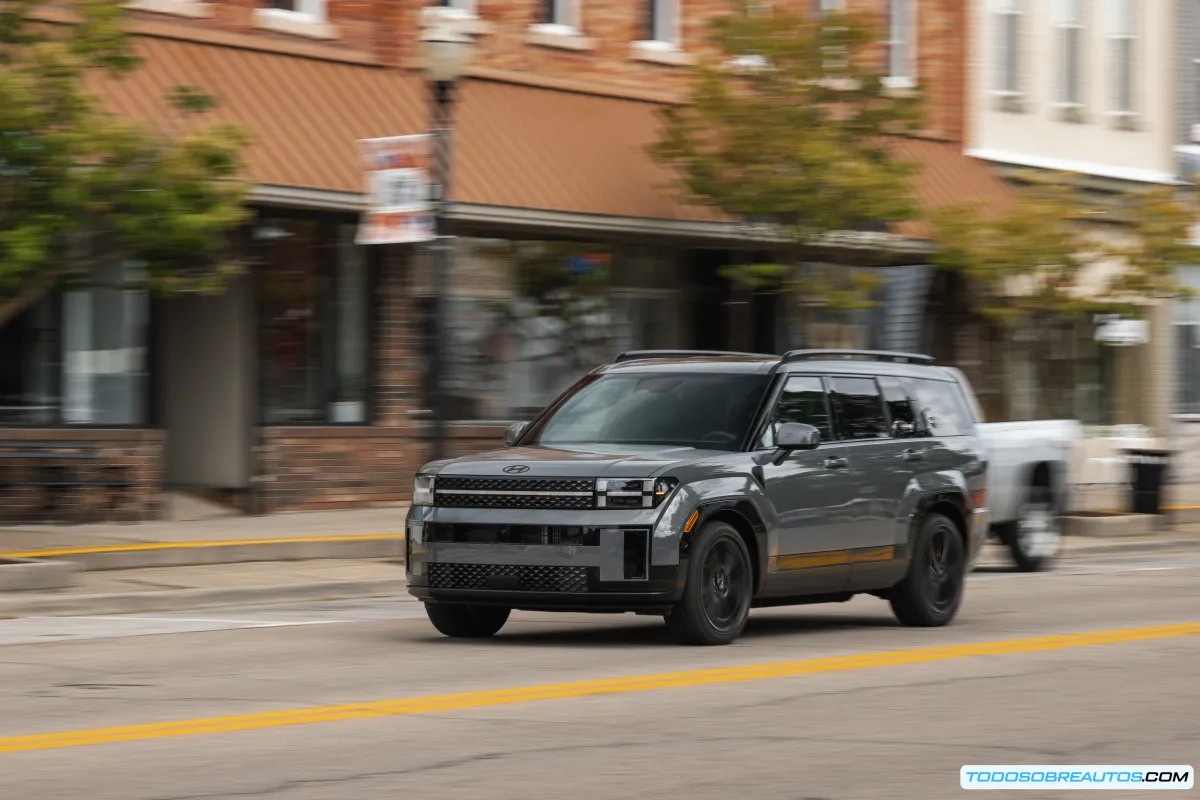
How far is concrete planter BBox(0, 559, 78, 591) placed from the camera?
15.7 m

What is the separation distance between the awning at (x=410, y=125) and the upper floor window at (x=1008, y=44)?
920 cm

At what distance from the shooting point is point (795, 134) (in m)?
25.2

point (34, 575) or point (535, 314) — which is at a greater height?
point (535, 314)

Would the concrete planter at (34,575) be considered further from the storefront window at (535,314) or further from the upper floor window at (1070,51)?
the upper floor window at (1070,51)

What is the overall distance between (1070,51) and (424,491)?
86.7ft

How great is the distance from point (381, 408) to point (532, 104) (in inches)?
157

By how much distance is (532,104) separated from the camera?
84.6 feet

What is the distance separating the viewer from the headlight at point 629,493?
12.1 m

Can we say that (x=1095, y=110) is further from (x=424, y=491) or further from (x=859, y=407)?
(x=424, y=491)

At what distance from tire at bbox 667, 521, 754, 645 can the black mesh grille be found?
73 cm

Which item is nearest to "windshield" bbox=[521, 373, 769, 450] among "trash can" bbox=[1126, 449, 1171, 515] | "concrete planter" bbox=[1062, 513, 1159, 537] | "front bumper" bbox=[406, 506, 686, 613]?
"front bumper" bbox=[406, 506, 686, 613]

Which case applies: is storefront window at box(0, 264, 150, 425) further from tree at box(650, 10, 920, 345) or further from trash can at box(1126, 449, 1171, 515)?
trash can at box(1126, 449, 1171, 515)

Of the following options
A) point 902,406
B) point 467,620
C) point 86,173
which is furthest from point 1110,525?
point 467,620

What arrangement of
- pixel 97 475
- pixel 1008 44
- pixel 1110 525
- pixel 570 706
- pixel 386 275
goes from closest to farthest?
1. pixel 570 706
2. pixel 97 475
3. pixel 386 275
4. pixel 1110 525
5. pixel 1008 44
